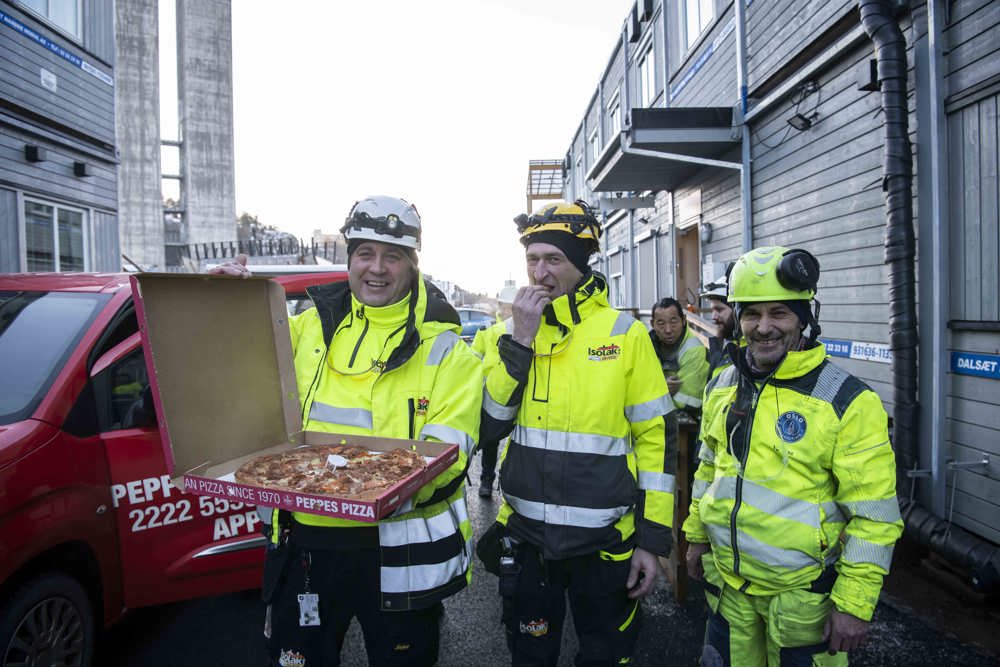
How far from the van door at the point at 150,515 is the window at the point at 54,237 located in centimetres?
869

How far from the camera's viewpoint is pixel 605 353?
2.36 metres

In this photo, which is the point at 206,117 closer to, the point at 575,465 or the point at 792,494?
the point at 575,465

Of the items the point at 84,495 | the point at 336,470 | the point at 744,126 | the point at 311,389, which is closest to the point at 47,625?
the point at 84,495

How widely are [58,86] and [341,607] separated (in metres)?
12.1

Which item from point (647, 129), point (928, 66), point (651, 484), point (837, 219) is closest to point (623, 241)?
point (647, 129)

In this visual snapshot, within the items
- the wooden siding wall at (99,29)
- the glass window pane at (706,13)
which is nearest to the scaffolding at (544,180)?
the glass window pane at (706,13)

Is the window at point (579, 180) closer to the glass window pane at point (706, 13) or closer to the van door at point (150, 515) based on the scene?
the glass window pane at point (706, 13)

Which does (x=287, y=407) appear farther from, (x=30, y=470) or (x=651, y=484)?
(x=651, y=484)

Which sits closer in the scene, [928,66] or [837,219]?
[928,66]

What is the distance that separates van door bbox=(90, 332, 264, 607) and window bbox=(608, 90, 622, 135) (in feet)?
47.0

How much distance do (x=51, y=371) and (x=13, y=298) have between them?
0.77 meters

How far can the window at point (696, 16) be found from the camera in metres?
9.03

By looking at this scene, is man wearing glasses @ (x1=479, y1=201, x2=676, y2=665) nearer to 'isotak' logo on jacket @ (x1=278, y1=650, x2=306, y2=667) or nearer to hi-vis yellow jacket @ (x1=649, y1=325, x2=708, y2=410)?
'isotak' logo on jacket @ (x1=278, y1=650, x2=306, y2=667)

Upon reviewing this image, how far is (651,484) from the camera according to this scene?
7.63 feet
